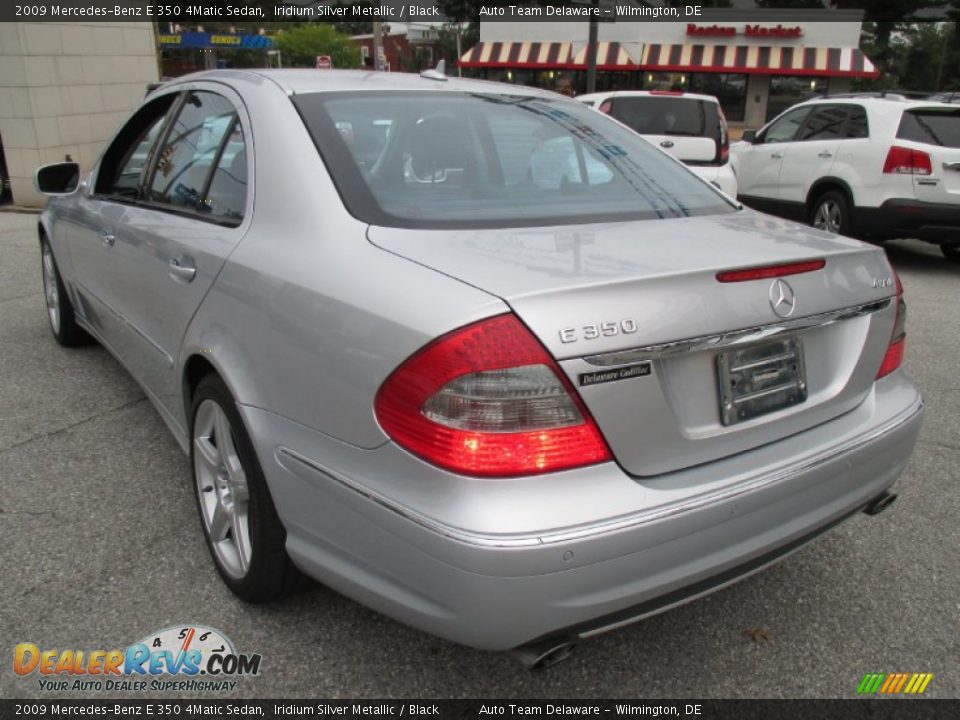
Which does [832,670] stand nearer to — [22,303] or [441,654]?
[441,654]

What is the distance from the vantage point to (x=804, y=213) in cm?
920

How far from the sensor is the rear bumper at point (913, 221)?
7730 millimetres

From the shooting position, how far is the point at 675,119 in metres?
9.71

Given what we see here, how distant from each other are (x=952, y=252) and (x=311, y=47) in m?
66.3

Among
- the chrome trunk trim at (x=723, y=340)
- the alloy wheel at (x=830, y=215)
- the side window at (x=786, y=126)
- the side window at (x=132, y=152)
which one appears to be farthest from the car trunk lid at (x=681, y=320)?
the side window at (x=786, y=126)

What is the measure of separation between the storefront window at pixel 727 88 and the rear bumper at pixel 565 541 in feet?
100

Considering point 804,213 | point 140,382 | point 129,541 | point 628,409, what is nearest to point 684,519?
point 628,409

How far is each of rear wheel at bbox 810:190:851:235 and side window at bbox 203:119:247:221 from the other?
24.0 feet

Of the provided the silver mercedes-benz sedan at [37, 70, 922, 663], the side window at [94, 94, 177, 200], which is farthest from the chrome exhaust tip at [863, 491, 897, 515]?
the side window at [94, 94, 177, 200]

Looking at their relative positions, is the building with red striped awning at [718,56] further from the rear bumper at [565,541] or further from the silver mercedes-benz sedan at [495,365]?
the rear bumper at [565,541]

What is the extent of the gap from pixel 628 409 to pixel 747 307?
0.41m

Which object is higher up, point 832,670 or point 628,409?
point 628,409

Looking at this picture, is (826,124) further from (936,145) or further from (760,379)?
(760,379)

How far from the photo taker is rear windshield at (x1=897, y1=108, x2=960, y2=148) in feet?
25.8
